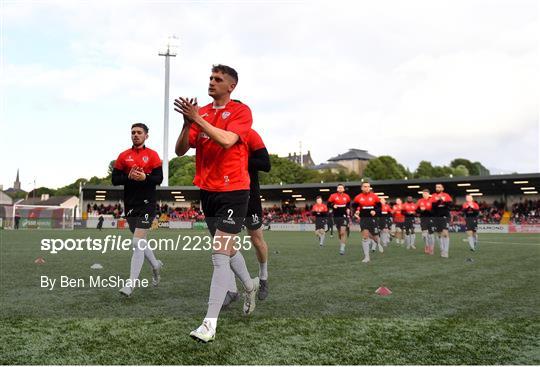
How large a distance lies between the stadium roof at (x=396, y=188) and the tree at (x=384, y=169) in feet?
119

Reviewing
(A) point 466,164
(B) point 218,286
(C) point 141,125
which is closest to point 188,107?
(B) point 218,286

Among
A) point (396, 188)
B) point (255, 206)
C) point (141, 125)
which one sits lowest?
point (255, 206)

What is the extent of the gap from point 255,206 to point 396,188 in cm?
4429

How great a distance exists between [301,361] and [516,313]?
3.22m

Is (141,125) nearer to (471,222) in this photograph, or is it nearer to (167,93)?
(471,222)

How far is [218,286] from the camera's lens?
4.11m

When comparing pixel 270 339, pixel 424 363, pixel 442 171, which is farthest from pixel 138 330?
pixel 442 171

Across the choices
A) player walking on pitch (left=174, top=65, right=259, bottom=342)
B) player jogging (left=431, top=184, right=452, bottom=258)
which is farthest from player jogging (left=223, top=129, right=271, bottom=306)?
player jogging (left=431, top=184, right=452, bottom=258)

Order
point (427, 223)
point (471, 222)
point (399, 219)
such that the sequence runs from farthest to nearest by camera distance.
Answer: point (399, 219), point (471, 222), point (427, 223)

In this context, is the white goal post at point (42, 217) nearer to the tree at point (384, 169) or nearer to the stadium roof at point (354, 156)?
the tree at point (384, 169)

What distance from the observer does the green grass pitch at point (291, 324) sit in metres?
3.62

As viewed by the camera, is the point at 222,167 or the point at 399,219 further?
the point at 399,219

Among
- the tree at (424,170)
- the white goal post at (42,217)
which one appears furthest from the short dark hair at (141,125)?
the tree at (424,170)

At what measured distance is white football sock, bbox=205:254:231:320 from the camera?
3.97 m
